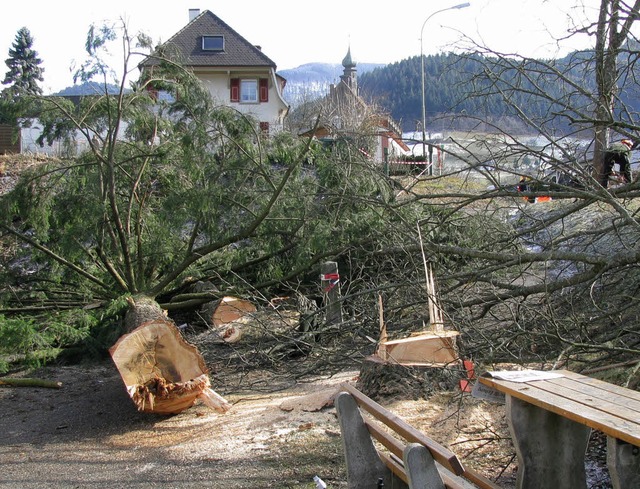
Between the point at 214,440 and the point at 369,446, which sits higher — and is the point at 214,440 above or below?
below

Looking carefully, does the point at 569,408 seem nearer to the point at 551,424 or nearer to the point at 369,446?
the point at 551,424

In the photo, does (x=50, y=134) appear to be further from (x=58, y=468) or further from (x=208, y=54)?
(x=208, y=54)

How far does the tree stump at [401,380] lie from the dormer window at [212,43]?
30894mm

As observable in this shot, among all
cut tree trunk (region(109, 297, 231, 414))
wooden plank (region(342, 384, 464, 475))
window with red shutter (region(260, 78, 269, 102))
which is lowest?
cut tree trunk (region(109, 297, 231, 414))

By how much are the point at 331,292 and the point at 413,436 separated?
12.5 feet

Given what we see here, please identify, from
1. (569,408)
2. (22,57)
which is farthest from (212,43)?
(569,408)

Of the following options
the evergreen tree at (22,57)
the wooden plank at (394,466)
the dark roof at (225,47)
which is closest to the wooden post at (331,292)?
the wooden plank at (394,466)

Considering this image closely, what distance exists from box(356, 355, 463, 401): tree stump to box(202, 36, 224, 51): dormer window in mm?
30894

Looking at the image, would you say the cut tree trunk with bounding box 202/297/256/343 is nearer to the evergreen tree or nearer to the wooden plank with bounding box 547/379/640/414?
the wooden plank with bounding box 547/379/640/414

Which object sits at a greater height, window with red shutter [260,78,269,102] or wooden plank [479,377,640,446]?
window with red shutter [260,78,269,102]

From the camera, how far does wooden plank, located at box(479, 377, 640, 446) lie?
7.59 feet

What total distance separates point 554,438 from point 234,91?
3048 cm

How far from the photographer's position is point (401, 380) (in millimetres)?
5480

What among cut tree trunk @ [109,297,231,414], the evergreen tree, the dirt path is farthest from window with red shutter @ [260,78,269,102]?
cut tree trunk @ [109,297,231,414]
